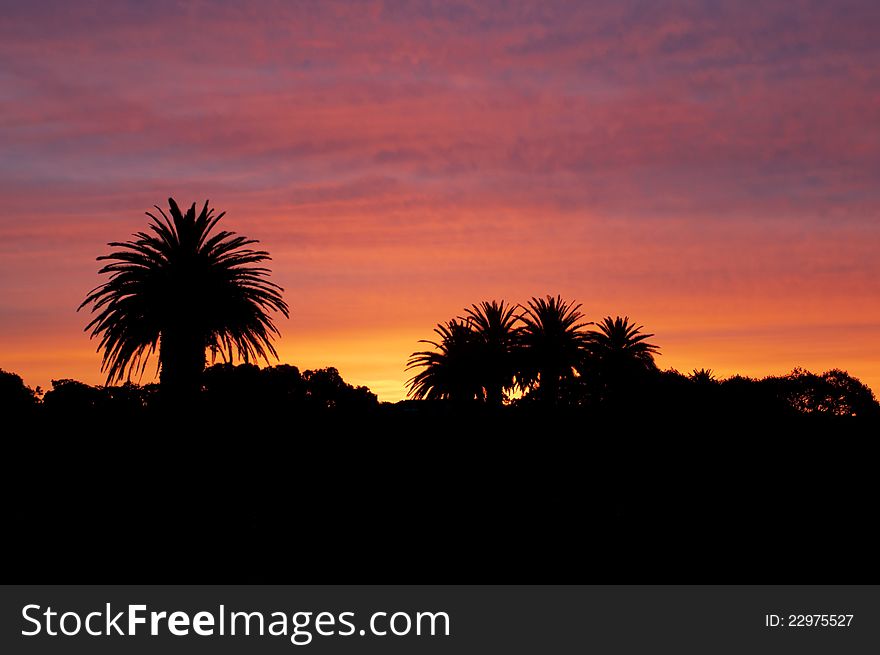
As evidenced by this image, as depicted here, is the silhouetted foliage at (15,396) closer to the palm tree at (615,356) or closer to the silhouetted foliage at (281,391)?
the silhouetted foliage at (281,391)

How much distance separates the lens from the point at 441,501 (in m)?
53.3

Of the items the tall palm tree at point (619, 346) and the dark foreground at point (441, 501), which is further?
the tall palm tree at point (619, 346)

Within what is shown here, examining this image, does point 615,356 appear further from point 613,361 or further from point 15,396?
point 15,396

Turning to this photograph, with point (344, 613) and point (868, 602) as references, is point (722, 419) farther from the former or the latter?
point (344, 613)

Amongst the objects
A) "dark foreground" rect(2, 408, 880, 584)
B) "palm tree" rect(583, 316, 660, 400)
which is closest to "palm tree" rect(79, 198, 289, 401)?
"dark foreground" rect(2, 408, 880, 584)

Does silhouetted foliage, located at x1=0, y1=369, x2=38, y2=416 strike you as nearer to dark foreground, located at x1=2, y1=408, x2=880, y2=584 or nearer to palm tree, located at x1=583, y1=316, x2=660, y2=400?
dark foreground, located at x1=2, y1=408, x2=880, y2=584

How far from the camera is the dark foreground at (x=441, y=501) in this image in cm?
4319

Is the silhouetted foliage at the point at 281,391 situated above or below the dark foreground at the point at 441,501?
above

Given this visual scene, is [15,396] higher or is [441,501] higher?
[15,396]

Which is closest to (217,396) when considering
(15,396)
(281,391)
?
(281,391)

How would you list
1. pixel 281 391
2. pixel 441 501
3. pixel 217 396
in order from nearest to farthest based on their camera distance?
pixel 441 501 < pixel 217 396 < pixel 281 391

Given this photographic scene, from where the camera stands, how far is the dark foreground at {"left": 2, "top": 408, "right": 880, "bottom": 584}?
4319 cm

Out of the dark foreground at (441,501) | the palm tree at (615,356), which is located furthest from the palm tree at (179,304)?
the palm tree at (615,356)

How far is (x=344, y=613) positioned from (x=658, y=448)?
1398 inches
